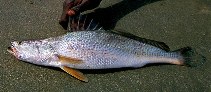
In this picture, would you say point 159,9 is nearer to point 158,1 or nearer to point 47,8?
point 158,1

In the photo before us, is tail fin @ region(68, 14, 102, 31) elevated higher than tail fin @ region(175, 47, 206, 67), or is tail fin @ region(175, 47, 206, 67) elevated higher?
tail fin @ region(68, 14, 102, 31)

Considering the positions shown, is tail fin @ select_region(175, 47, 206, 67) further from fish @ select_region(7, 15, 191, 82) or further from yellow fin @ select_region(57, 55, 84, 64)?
yellow fin @ select_region(57, 55, 84, 64)

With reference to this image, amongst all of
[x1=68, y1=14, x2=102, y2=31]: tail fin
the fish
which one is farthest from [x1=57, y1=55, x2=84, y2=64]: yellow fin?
[x1=68, y1=14, x2=102, y2=31]: tail fin

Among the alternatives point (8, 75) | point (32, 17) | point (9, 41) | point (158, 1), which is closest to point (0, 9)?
point (32, 17)

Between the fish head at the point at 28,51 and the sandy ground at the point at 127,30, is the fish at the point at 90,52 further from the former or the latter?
the sandy ground at the point at 127,30

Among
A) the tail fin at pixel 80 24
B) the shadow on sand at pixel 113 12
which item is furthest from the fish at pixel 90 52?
the shadow on sand at pixel 113 12

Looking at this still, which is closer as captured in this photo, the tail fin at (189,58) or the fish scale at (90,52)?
the fish scale at (90,52)

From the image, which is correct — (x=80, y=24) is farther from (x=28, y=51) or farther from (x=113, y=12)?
(x=113, y=12)
